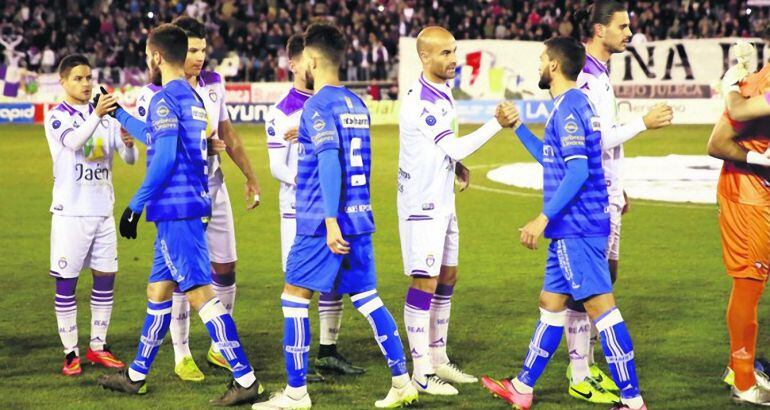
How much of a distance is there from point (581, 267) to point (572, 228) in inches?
9.1

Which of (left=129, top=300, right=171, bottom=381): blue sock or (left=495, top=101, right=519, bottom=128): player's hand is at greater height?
(left=495, top=101, right=519, bottom=128): player's hand

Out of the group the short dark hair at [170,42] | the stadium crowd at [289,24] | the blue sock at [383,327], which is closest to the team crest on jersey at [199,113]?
the short dark hair at [170,42]

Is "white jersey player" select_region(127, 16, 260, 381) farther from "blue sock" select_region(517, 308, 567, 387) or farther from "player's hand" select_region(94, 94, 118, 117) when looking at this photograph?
"blue sock" select_region(517, 308, 567, 387)

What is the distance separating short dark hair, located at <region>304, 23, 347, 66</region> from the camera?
662cm

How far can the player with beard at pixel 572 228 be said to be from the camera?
6.37 metres

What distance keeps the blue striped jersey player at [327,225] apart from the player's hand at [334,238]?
0.01 metres

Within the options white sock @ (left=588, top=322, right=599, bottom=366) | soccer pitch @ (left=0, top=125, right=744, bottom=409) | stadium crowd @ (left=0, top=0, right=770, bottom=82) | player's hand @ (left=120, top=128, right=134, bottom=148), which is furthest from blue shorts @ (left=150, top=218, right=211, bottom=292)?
stadium crowd @ (left=0, top=0, right=770, bottom=82)

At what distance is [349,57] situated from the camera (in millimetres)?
35188

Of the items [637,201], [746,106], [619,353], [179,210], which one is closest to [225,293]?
[179,210]

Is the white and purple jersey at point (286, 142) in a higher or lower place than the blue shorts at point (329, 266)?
higher

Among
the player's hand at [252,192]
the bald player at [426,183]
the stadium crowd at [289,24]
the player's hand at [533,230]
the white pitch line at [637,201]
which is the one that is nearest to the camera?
the player's hand at [533,230]

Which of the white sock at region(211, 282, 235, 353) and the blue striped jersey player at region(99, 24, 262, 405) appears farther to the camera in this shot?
the white sock at region(211, 282, 235, 353)

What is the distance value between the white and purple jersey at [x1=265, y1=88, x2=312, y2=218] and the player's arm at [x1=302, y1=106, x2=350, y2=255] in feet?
A: 4.97

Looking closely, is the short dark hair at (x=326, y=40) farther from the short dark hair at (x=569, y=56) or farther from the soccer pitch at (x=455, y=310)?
the soccer pitch at (x=455, y=310)
